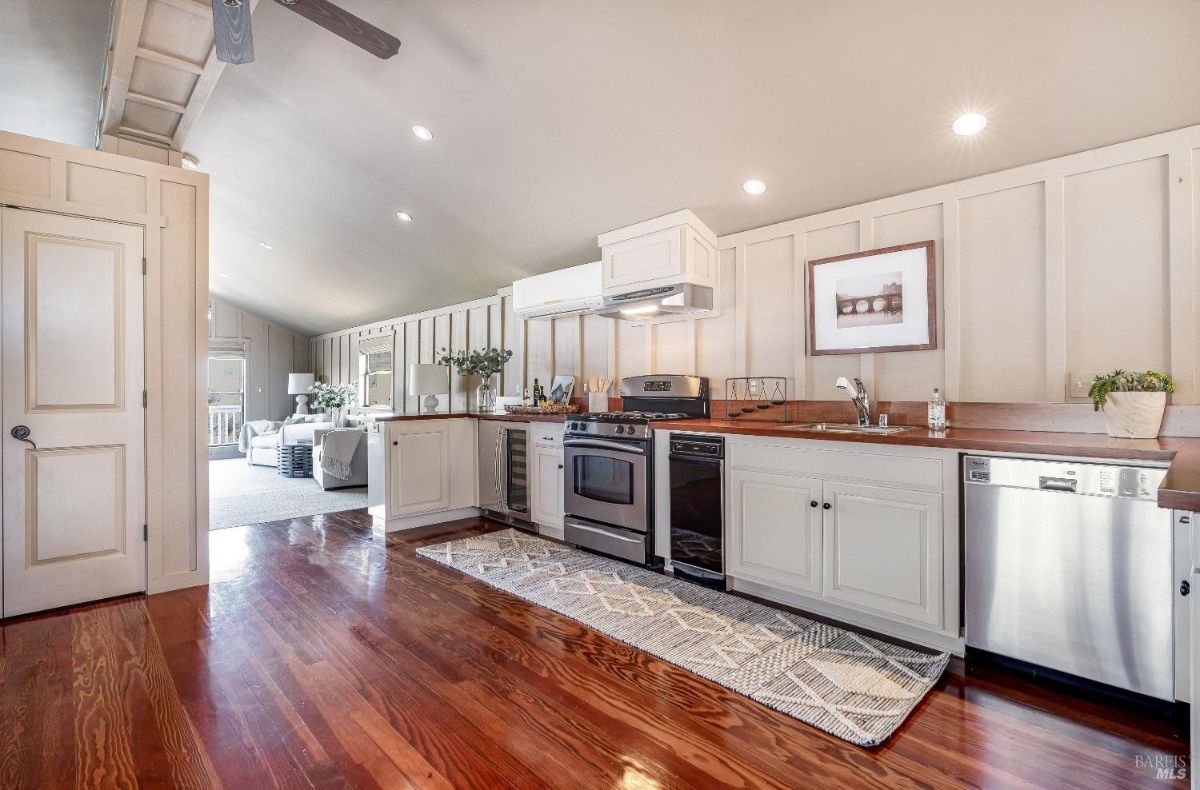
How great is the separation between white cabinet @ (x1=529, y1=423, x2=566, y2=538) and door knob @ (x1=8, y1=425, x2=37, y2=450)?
2850 mm

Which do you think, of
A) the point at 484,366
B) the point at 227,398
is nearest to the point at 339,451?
the point at 484,366

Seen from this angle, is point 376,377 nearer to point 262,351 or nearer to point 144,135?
point 262,351

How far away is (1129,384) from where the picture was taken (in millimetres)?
2229

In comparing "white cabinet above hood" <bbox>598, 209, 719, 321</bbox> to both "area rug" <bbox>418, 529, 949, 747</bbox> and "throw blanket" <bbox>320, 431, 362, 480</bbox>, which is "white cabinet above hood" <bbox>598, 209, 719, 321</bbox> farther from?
"throw blanket" <bbox>320, 431, 362, 480</bbox>

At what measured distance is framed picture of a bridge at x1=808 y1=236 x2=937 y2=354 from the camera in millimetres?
3008

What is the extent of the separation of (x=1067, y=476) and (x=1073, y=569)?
329 mm

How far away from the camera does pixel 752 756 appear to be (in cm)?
171

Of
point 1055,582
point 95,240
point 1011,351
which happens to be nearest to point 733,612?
point 1055,582

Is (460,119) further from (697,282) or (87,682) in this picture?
(87,682)

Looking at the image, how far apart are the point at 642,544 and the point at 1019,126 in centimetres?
285

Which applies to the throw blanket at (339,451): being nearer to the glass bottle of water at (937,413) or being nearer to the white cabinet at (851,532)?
the white cabinet at (851,532)

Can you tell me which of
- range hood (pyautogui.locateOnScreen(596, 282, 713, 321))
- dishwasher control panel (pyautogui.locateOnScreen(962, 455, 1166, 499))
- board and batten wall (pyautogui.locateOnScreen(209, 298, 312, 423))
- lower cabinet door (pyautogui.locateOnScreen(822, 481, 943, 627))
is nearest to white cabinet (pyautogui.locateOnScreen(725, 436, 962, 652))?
lower cabinet door (pyautogui.locateOnScreen(822, 481, 943, 627))

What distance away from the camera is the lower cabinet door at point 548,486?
416cm

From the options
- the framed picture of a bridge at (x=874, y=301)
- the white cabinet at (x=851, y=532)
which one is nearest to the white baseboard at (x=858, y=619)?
the white cabinet at (x=851, y=532)
